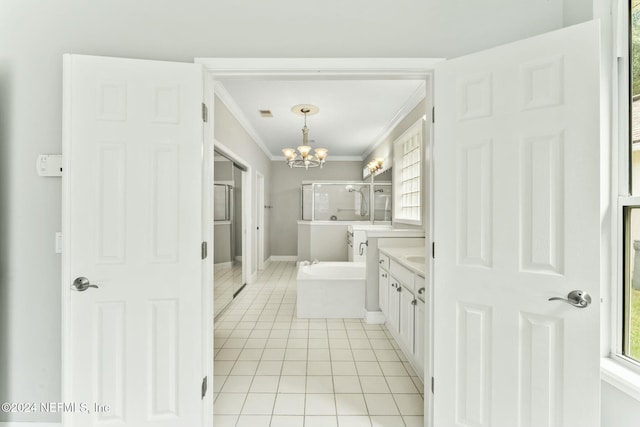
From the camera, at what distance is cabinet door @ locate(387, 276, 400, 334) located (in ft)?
8.26

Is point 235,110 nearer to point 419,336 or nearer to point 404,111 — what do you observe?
point 404,111

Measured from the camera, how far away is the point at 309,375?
2148 mm

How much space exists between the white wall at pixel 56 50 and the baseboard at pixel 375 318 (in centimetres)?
254

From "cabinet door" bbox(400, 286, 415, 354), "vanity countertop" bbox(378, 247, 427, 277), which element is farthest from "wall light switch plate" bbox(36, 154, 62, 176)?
"cabinet door" bbox(400, 286, 415, 354)

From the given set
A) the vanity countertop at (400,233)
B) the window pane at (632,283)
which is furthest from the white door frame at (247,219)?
the window pane at (632,283)

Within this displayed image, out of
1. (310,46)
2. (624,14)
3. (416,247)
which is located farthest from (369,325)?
(624,14)

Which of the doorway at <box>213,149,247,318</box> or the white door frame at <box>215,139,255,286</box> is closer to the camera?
the doorway at <box>213,149,247,318</box>

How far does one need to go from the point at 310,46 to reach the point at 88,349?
6.29 feet

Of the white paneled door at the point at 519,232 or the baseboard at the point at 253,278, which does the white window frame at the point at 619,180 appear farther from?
the baseboard at the point at 253,278

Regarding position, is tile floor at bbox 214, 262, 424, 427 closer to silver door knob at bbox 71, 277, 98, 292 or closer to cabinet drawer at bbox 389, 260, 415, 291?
cabinet drawer at bbox 389, 260, 415, 291

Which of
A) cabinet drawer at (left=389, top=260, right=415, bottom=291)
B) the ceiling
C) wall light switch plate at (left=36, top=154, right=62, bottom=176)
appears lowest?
cabinet drawer at (left=389, top=260, right=415, bottom=291)

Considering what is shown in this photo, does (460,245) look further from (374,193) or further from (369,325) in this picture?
(374,193)

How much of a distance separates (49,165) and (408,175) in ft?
11.0

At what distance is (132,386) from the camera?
1425 millimetres
